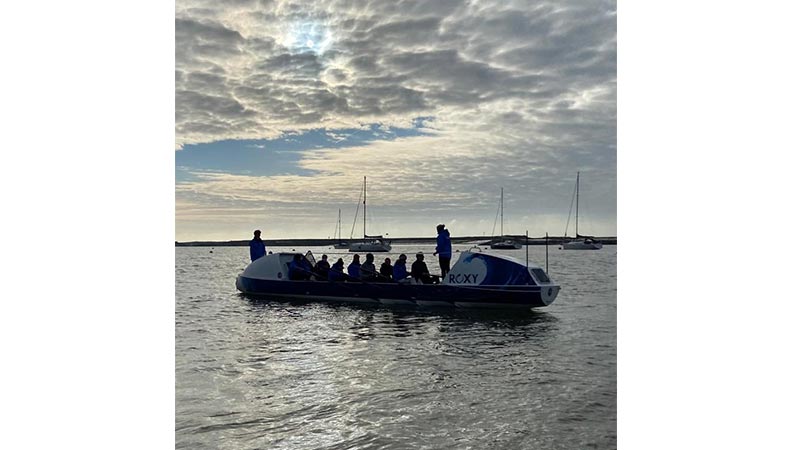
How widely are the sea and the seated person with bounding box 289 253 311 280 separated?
182 centimetres

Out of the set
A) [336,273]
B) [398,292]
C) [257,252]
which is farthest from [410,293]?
[257,252]

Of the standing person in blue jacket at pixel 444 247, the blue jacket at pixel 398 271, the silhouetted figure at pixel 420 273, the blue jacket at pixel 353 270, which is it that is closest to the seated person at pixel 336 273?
the blue jacket at pixel 353 270

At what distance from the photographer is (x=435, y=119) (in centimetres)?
507

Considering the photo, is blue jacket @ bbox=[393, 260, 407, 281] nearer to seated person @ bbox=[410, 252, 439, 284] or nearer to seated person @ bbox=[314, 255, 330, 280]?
seated person @ bbox=[410, 252, 439, 284]

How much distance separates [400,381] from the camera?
207 inches

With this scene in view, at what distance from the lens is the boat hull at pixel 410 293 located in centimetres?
928

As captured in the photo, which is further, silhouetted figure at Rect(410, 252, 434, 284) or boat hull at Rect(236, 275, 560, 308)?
silhouetted figure at Rect(410, 252, 434, 284)

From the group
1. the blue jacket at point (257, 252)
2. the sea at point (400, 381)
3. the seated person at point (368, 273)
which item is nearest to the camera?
the sea at point (400, 381)

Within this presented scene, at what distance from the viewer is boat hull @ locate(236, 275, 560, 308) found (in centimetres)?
928

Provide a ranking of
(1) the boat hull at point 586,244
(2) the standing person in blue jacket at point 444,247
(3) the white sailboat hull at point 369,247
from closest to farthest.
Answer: (1) the boat hull at point 586,244 < (3) the white sailboat hull at point 369,247 < (2) the standing person in blue jacket at point 444,247

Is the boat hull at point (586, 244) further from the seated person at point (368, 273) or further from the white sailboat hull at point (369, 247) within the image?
the seated person at point (368, 273)

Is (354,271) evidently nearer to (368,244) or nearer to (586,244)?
(368,244)

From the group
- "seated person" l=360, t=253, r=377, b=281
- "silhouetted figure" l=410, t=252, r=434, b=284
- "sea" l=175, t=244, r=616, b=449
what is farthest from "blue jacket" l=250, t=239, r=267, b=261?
"silhouetted figure" l=410, t=252, r=434, b=284

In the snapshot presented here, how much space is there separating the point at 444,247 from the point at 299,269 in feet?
9.42
